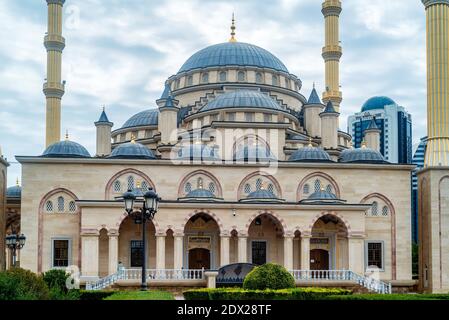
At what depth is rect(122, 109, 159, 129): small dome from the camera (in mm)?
45344

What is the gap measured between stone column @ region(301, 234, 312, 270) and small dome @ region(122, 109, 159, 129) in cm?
1479

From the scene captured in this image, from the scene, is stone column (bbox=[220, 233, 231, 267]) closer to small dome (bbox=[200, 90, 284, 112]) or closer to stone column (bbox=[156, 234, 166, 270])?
stone column (bbox=[156, 234, 166, 270])

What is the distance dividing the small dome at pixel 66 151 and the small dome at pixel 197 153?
479 cm

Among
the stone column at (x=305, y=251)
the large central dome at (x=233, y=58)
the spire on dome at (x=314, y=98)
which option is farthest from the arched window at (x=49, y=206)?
the spire on dome at (x=314, y=98)

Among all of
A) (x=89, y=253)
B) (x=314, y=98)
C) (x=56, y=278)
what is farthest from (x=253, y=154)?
(x=56, y=278)

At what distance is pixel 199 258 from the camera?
35.3 meters

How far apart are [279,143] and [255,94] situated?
3673 mm

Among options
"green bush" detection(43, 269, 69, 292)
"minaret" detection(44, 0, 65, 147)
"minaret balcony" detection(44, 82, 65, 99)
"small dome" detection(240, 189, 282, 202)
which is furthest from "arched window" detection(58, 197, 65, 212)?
"green bush" detection(43, 269, 69, 292)

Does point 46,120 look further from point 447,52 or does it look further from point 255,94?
point 447,52

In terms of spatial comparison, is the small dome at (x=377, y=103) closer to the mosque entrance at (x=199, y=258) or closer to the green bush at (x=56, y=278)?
the mosque entrance at (x=199, y=258)

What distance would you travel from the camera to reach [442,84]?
3656 centimetres

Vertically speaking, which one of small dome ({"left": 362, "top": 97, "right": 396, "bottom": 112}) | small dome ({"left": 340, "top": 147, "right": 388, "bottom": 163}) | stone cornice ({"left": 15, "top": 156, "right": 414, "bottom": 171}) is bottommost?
stone cornice ({"left": 15, "top": 156, "right": 414, "bottom": 171})

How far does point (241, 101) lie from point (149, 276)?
12370 mm
